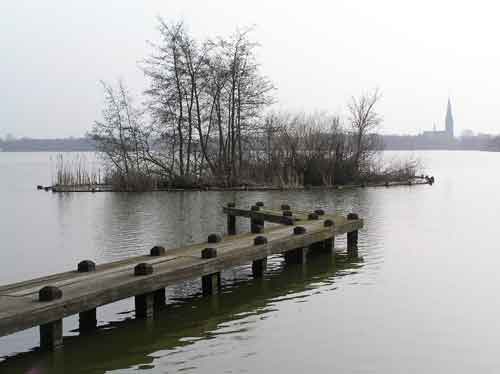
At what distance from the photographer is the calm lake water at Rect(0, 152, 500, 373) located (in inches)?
281

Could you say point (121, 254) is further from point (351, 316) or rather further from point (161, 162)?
point (161, 162)

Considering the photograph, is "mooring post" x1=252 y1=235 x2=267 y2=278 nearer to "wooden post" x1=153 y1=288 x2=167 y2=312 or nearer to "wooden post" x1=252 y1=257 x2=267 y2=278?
"wooden post" x1=252 y1=257 x2=267 y2=278

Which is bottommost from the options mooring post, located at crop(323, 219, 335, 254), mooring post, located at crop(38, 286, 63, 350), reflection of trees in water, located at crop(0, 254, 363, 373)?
reflection of trees in water, located at crop(0, 254, 363, 373)

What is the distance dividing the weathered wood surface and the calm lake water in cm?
49

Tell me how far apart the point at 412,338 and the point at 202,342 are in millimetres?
2422

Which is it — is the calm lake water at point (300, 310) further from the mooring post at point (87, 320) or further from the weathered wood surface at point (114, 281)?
the weathered wood surface at point (114, 281)

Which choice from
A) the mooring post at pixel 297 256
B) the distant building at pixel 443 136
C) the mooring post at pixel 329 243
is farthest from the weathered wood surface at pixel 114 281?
the distant building at pixel 443 136

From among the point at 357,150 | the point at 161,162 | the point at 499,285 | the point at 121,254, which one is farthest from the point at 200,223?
the point at 357,150

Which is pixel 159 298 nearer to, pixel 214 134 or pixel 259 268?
pixel 259 268

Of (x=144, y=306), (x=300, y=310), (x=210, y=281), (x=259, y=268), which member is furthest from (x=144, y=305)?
(x=259, y=268)

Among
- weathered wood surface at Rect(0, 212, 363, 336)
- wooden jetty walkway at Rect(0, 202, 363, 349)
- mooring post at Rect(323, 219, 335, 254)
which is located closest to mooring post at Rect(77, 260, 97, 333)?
wooden jetty walkway at Rect(0, 202, 363, 349)

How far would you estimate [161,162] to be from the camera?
1305 inches

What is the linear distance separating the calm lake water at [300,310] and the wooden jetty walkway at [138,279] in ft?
0.99

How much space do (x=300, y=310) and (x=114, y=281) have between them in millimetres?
2562
